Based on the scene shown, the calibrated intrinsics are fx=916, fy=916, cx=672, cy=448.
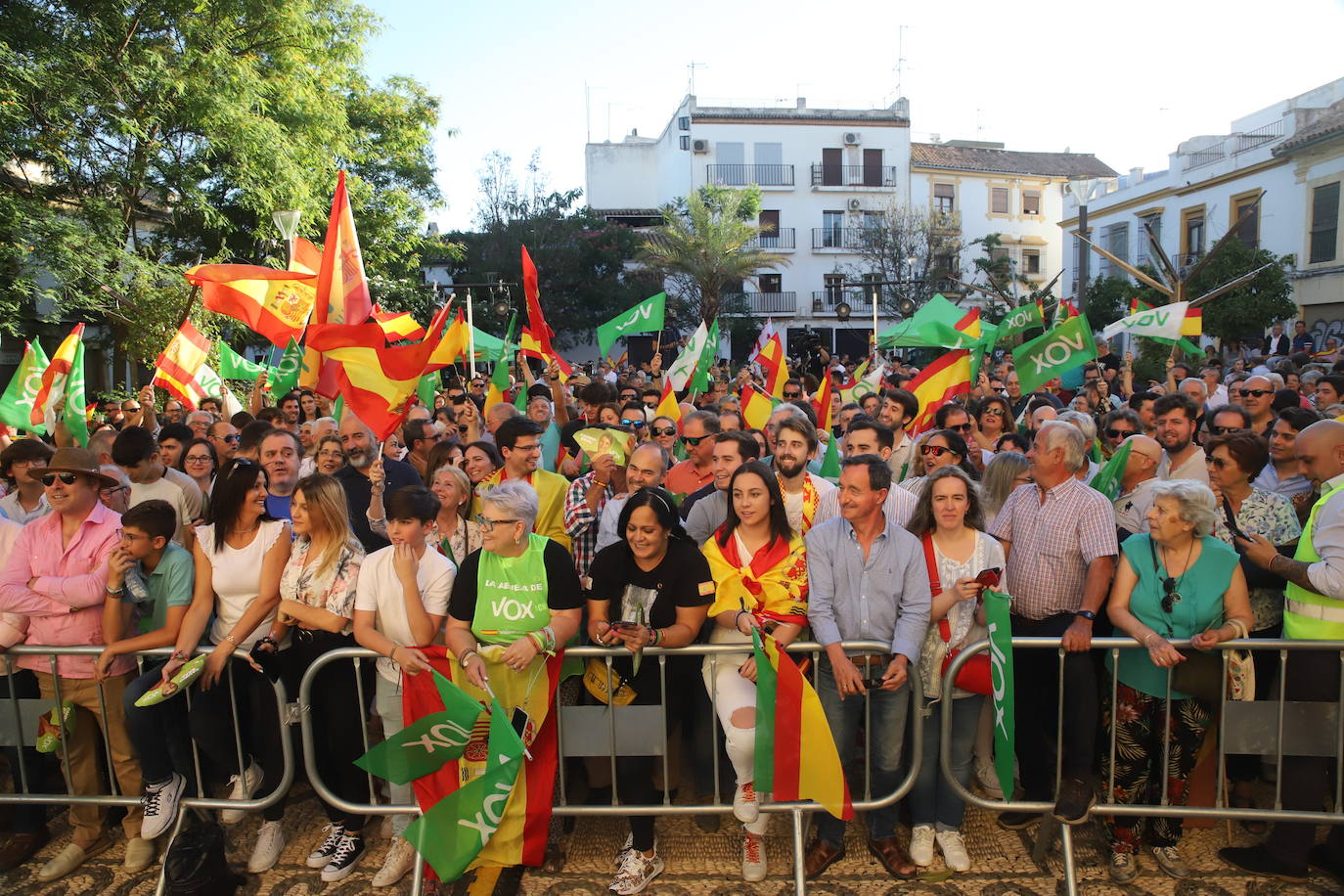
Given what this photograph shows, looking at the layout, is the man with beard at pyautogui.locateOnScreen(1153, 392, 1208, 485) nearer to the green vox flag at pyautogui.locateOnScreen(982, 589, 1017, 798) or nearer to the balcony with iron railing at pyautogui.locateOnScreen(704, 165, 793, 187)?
the green vox flag at pyautogui.locateOnScreen(982, 589, 1017, 798)

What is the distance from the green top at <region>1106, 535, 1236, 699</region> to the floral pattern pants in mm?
81

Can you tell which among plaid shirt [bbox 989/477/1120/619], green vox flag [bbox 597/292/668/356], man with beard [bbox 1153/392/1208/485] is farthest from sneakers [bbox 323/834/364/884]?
green vox flag [bbox 597/292/668/356]

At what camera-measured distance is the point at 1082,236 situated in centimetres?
1469

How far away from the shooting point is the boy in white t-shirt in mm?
3889

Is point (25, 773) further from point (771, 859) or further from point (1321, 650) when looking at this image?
point (1321, 650)

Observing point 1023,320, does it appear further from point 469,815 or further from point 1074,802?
point 469,815

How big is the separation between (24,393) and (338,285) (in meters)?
2.94

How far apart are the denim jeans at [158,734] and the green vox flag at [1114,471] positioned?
4599 millimetres

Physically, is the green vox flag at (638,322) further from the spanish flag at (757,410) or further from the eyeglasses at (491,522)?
the eyeglasses at (491,522)

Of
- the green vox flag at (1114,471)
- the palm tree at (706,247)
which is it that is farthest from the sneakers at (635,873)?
the palm tree at (706,247)

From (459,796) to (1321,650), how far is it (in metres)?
3.43

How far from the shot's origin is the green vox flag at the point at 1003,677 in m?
3.51

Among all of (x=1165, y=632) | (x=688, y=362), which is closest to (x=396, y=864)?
(x=1165, y=632)

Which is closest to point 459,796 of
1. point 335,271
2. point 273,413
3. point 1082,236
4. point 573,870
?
point 573,870
